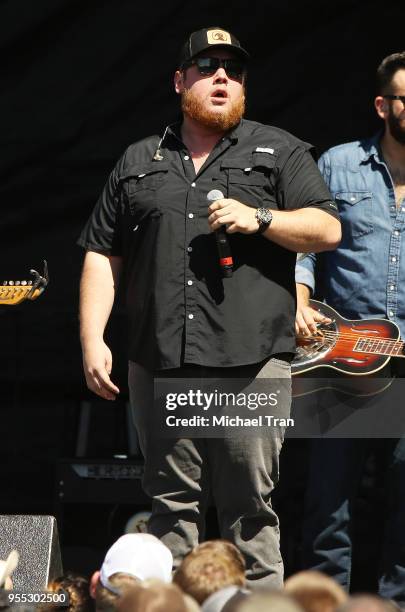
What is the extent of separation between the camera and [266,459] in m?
4.23

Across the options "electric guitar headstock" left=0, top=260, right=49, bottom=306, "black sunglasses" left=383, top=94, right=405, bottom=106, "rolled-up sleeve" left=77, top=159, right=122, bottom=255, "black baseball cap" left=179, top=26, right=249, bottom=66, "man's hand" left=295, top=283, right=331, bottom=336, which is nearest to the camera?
"black baseball cap" left=179, top=26, right=249, bottom=66

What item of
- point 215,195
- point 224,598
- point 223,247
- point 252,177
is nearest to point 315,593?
point 224,598

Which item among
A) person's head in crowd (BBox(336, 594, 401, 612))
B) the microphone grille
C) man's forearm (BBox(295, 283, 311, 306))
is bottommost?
person's head in crowd (BBox(336, 594, 401, 612))

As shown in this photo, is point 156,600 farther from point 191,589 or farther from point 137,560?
point 137,560

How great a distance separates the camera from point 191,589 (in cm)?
307

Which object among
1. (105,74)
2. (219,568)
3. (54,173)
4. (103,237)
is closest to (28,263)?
(54,173)

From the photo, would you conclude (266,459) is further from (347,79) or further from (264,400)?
(347,79)

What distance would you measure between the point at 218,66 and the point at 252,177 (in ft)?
1.38

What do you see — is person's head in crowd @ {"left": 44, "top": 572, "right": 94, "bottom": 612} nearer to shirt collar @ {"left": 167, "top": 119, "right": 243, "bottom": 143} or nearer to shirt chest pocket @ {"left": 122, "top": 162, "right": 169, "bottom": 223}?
Answer: shirt chest pocket @ {"left": 122, "top": 162, "right": 169, "bottom": 223}

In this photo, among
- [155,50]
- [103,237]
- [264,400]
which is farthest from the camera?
[155,50]

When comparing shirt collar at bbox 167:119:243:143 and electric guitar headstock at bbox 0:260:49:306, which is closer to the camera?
shirt collar at bbox 167:119:243:143

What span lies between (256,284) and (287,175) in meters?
0.39

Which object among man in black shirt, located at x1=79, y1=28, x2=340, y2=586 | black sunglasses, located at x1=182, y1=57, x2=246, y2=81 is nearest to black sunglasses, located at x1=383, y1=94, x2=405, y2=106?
man in black shirt, located at x1=79, y1=28, x2=340, y2=586

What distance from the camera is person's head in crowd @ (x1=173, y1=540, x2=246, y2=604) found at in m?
3.06
